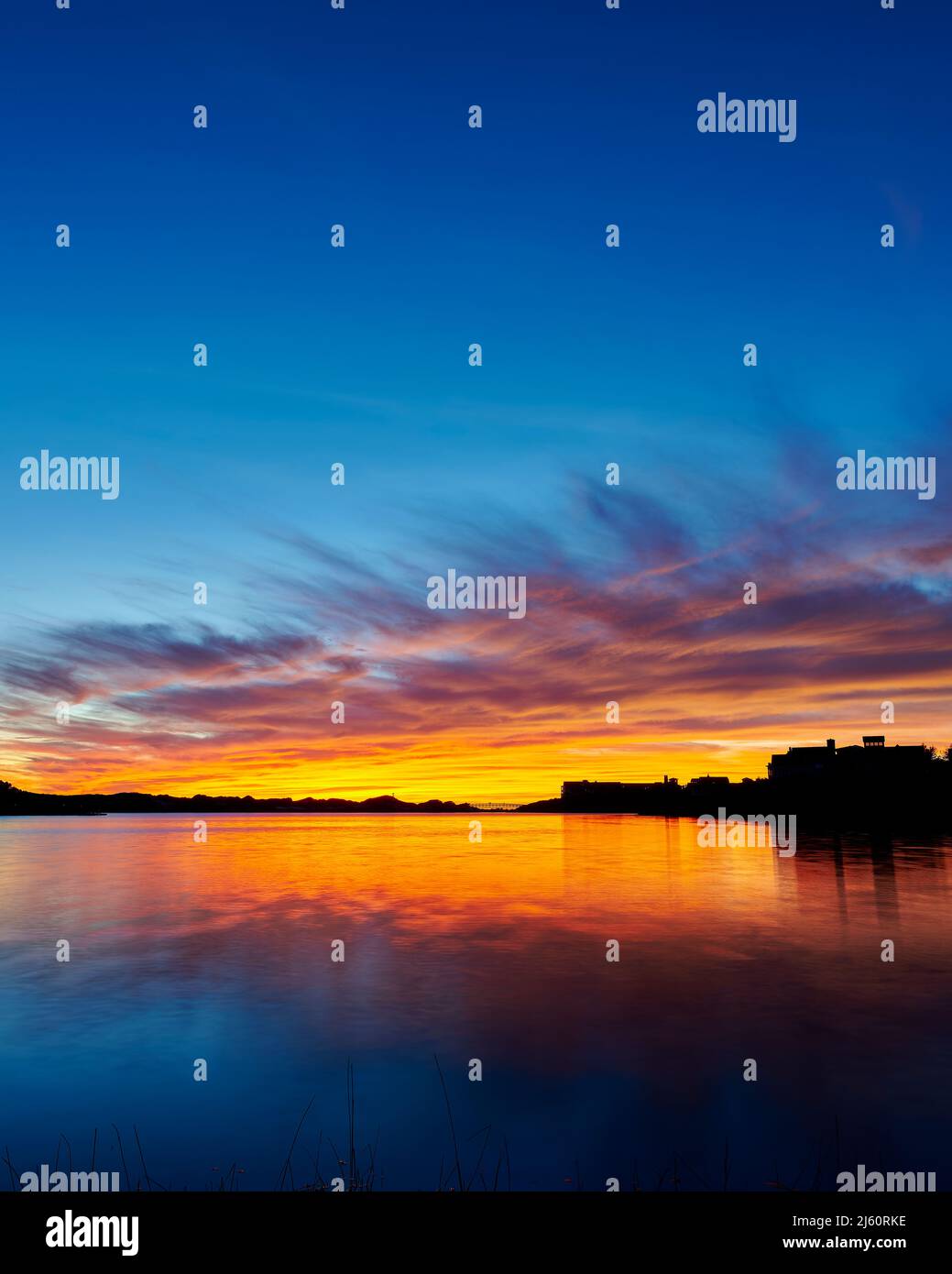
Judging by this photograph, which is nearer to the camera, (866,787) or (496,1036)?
(496,1036)

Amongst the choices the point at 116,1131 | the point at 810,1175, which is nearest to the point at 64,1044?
the point at 116,1131

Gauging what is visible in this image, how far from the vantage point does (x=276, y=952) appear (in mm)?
30672

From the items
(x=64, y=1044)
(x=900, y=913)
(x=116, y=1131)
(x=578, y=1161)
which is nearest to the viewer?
(x=578, y=1161)

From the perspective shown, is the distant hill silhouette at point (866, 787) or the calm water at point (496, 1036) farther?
the distant hill silhouette at point (866, 787)

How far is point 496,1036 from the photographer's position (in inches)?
760

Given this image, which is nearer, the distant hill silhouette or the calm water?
the calm water

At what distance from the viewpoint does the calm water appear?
13.5 meters

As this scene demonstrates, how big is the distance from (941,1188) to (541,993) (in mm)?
12992

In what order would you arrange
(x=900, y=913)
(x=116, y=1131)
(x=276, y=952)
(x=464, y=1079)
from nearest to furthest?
(x=116, y=1131)
(x=464, y=1079)
(x=276, y=952)
(x=900, y=913)

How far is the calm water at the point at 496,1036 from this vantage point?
1346 cm
